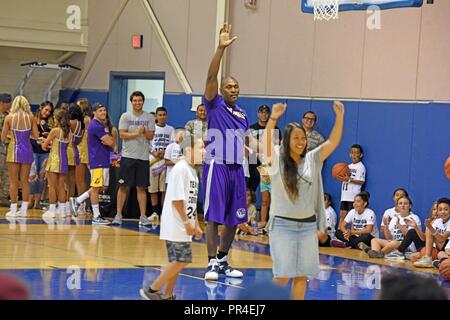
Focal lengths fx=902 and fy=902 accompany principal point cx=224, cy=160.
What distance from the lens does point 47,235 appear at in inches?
500

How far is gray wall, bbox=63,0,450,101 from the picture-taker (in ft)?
44.9

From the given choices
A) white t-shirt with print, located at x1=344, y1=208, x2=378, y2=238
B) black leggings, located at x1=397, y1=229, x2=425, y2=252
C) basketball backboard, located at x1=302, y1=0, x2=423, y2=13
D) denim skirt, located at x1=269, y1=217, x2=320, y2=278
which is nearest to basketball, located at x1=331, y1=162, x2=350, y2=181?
white t-shirt with print, located at x1=344, y1=208, x2=378, y2=238

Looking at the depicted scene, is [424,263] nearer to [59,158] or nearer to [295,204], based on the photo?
[295,204]

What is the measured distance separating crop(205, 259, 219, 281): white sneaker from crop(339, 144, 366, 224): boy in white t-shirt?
498cm

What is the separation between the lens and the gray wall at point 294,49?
1370 centimetres

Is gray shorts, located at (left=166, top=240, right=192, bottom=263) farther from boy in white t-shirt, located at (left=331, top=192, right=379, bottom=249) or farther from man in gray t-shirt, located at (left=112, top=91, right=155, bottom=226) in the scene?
man in gray t-shirt, located at (left=112, top=91, right=155, bottom=226)

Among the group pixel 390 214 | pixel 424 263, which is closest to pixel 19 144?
pixel 390 214

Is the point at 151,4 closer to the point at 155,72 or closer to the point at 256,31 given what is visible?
the point at 155,72

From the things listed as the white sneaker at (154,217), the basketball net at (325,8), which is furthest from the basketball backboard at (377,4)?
the white sneaker at (154,217)

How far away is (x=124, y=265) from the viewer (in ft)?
33.3

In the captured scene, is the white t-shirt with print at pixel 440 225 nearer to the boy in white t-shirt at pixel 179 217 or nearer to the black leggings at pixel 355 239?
the black leggings at pixel 355 239

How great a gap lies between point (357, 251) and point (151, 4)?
27.2ft

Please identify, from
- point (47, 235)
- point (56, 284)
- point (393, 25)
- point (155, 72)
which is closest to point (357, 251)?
point (393, 25)

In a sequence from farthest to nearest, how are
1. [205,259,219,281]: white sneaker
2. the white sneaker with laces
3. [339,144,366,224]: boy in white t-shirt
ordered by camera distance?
the white sneaker with laces
[339,144,366,224]: boy in white t-shirt
[205,259,219,281]: white sneaker
